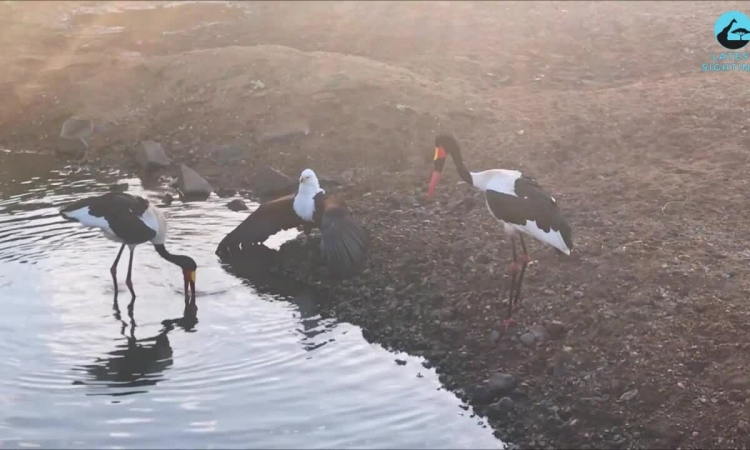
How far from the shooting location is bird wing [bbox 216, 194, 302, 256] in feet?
37.0

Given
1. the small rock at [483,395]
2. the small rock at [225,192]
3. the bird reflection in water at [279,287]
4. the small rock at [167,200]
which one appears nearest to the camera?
the small rock at [483,395]

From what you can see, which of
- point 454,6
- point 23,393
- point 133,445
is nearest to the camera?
point 133,445

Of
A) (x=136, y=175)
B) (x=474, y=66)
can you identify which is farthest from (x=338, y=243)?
(x=474, y=66)

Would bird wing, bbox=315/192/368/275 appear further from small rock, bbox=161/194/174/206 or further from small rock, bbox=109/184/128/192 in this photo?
small rock, bbox=109/184/128/192

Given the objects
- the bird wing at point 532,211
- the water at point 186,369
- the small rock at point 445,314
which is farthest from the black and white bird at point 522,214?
the water at point 186,369

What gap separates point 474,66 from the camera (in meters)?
18.4

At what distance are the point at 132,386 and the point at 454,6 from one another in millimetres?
18175

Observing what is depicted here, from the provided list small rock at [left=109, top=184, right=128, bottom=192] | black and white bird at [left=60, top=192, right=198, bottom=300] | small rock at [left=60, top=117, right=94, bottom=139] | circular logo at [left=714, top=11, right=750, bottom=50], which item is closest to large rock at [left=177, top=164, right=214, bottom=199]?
small rock at [left=109, top=184, right=128, bottom=192]

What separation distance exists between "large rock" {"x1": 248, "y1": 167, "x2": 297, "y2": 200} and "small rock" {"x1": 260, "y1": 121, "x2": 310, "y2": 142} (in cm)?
147

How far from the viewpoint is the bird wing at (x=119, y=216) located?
34.2 ft

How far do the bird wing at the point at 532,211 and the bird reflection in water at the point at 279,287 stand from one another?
2.02m

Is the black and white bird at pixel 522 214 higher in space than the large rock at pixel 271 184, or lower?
higher

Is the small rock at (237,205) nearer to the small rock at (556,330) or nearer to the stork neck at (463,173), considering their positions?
the stork neck at (463,173)

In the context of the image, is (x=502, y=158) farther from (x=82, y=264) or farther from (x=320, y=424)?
(x=320, y=424)
